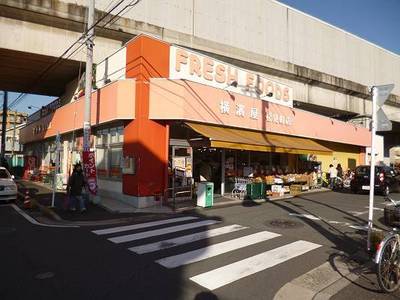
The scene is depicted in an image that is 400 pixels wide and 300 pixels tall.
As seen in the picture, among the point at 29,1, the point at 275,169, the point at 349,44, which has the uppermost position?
the point at 349,44

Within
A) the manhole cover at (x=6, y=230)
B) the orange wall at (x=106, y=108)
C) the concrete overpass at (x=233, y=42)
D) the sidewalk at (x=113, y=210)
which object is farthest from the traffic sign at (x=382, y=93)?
the concrete overpass at (x=233, y=42)

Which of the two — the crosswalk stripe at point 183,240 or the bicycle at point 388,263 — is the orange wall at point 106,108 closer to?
the crosswalk stripe at point 183,240

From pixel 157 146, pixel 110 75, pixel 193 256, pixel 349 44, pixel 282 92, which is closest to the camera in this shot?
pixel 193 256

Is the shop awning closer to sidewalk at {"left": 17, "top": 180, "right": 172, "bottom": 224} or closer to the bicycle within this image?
sidewalk at {"left": 17, "top": 180, "right": 172, "bottom": 224}

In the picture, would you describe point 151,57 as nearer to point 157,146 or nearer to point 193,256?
point 157,146

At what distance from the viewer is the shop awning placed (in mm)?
15309

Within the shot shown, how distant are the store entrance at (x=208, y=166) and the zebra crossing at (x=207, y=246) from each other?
6438 millimetres

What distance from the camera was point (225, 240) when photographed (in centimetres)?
905

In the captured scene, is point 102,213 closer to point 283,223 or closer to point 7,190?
point 7,190

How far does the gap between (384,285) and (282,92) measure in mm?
18181

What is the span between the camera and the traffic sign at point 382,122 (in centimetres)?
791

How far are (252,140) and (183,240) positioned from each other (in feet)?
30.9

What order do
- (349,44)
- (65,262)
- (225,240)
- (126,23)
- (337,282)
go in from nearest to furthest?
(337,282) → (65,262) → (225,240) → (126,23) → (349,44)

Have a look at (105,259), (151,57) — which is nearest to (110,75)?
(151,57)
